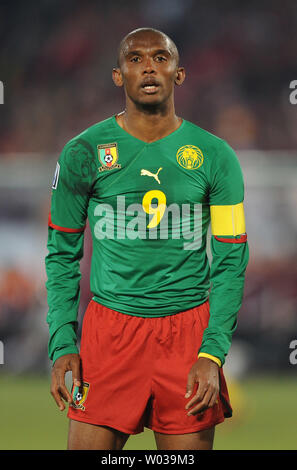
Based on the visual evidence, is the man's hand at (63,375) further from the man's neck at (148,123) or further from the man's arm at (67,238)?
the man's neck at (148,123)

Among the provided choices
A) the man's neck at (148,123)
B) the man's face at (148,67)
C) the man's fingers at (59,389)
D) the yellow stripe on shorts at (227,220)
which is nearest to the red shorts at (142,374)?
the man's fingers at (59,389)

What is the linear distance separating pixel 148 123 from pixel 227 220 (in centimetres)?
45

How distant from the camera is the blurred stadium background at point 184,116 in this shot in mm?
6434

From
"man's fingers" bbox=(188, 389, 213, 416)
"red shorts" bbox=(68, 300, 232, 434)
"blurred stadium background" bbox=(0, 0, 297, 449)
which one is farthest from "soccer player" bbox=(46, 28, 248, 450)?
"blurred stadium background" bbox=(0, 0, 297, 449)

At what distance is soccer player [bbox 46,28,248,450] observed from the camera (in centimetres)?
252

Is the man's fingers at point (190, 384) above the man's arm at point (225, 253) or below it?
below

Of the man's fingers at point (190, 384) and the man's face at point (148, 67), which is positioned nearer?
the man's fingers at point (190, 384)

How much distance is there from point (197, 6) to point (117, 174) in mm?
5770

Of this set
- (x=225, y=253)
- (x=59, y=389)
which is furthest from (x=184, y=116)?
(x=59, y=389)

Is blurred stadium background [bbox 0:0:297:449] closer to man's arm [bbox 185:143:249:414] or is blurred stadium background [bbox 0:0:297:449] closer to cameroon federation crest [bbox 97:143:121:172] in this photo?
man's arm [bbox 185:143:249:414]

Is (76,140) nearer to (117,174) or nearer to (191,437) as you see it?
(117,174)

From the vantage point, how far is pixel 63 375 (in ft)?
8.13

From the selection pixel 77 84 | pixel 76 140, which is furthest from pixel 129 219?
Answer: pixel 77 84

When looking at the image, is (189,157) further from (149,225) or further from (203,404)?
(203,404)
